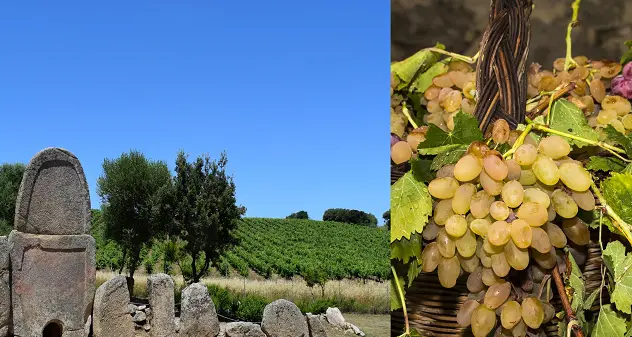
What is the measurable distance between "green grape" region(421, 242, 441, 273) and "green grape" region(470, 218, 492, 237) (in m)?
0.05

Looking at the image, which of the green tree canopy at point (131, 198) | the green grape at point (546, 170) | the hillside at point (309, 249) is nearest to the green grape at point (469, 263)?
the green grape at point (546, 170)

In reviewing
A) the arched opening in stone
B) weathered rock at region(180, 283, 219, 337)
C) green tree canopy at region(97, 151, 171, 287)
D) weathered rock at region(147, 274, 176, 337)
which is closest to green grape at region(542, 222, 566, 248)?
the arched opening in stone

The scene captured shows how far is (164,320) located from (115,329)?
651 mm

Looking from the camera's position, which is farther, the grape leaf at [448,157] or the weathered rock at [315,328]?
the weathered rock at [315,328]

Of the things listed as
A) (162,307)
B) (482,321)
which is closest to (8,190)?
(162,307)

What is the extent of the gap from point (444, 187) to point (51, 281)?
4463 millimetres

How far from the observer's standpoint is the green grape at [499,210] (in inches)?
23.9

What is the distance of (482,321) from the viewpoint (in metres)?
0.63

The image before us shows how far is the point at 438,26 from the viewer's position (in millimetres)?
1088

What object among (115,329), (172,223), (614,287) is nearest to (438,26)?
(614,287)

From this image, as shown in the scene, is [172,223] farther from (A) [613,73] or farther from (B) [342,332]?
(A) [613,73]

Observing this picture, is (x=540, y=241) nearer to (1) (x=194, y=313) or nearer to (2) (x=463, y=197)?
(2) (x=463, y=197)

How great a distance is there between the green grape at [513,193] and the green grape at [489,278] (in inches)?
2.9

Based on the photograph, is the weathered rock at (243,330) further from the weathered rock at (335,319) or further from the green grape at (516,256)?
the green grape at (516,256)
